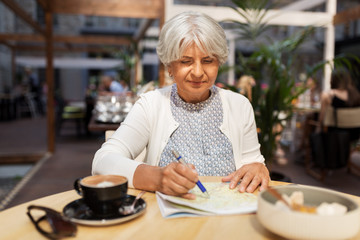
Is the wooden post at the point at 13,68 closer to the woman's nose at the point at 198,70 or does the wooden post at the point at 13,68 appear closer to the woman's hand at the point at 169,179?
the woman's nose at the point at 198,70

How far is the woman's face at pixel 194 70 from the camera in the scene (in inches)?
50.1

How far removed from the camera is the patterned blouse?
136cm

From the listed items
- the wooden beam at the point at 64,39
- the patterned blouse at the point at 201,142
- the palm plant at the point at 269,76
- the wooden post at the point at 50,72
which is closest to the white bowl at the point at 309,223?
the patterned blouse at the point at 201,142

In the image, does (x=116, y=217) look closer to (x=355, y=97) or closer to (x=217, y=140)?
(x=217, y=140)

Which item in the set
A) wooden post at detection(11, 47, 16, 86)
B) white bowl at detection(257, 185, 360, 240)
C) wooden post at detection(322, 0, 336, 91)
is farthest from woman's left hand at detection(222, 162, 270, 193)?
wooden post at detection(11, 47, 16, 86)

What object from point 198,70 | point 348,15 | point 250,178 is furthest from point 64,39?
point 250,178

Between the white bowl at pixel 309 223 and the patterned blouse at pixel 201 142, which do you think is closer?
the white bowl at pixel 309 223

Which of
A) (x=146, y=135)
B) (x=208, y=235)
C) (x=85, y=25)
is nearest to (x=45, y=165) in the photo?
(x=146, y=135)

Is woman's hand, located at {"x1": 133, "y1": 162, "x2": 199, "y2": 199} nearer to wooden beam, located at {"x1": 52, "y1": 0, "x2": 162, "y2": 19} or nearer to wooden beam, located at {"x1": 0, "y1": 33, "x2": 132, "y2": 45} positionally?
wooden beam, located at {"x1": 52, "y1": 0, "x2": 162, "y2": 19}

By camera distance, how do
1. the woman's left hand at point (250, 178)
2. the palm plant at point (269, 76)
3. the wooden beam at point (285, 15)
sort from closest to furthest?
the woman's left hand at point (250, 178)
the palm plant at point (269, 76)
the wooden beam at point (285, 15)

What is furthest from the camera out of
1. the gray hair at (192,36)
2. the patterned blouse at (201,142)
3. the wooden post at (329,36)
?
the wooden post at (329,36)

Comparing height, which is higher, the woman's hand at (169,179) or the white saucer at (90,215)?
the woman's hand at (169,179)

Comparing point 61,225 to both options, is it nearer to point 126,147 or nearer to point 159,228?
point 159,228

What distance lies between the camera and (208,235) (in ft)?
2.45
